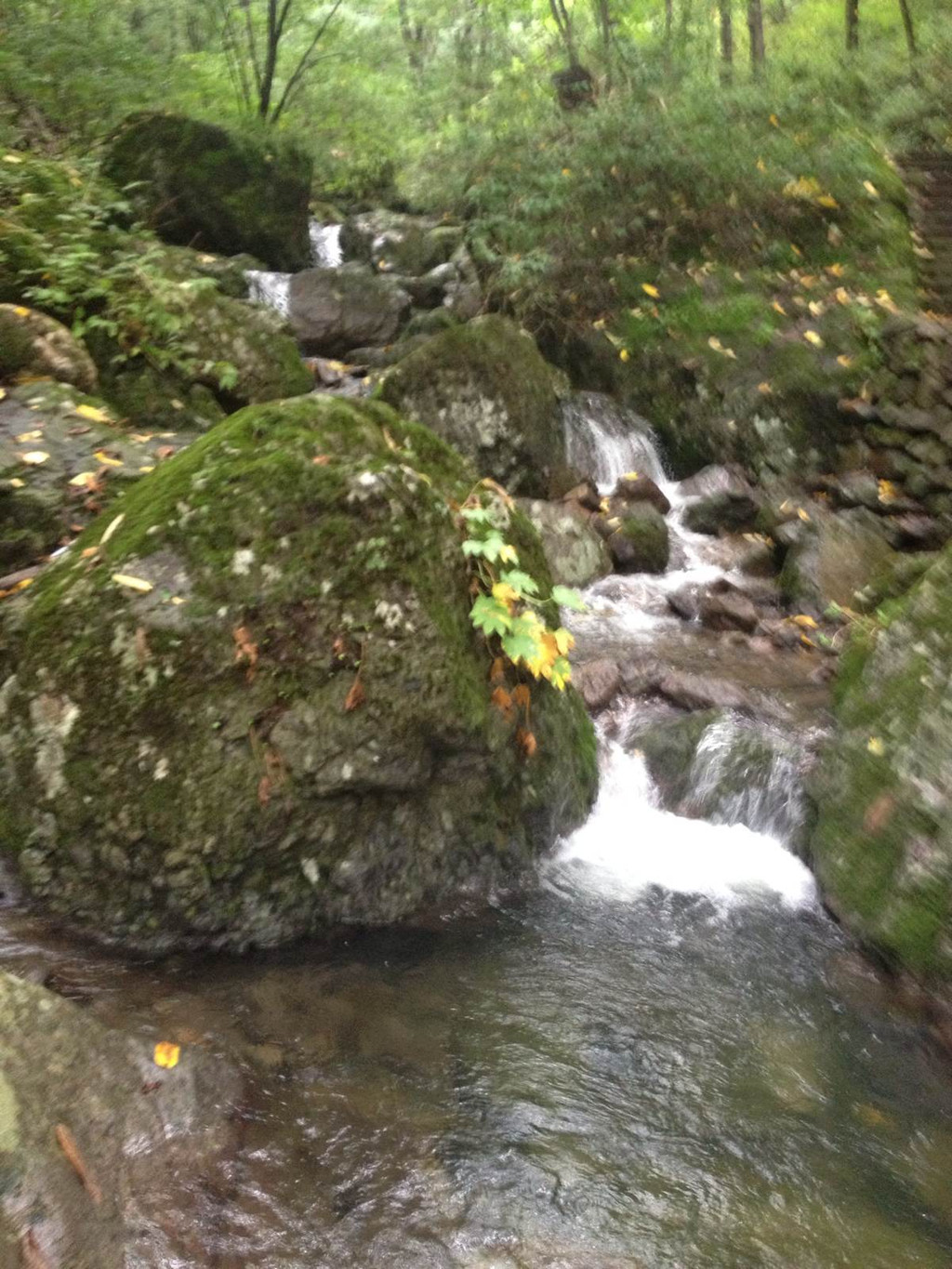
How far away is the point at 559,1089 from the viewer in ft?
10.8

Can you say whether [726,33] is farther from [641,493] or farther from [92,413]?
[92,413]

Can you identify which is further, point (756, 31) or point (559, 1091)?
point (756, 31)

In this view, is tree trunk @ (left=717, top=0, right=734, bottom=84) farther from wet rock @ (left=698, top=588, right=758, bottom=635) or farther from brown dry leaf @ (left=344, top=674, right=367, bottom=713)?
brown dry leaf @ (left=344, top=674, right=367, bottom=713)

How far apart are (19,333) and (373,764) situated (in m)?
4.70

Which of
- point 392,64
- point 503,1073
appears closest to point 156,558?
point 503,1073

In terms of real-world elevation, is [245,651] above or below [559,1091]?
above

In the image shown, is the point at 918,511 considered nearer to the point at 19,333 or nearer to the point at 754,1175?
the point at 754,1175

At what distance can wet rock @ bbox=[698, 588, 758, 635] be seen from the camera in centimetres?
741

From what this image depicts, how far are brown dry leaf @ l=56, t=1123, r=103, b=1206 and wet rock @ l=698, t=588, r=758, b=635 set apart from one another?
6258mm

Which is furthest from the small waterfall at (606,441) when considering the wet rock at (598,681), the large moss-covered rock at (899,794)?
the large moss-covered rock at (899,794)

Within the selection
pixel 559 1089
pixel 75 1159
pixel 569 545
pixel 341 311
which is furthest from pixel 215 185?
pixel 75 1159

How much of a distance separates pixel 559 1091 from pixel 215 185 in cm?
1154

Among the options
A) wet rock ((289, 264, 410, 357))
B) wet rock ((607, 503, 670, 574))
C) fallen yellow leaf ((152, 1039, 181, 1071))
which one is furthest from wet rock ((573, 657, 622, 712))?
wet rock ((289, 264, 410, 357))

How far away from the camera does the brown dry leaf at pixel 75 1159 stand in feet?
7.17
